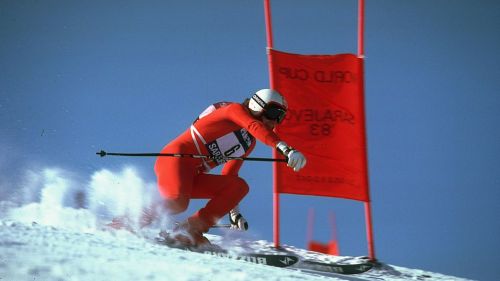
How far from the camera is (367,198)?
6.61 metres

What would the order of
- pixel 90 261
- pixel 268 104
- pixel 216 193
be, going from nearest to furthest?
pixel 90 261, pixel 268 104, pixel 216 193

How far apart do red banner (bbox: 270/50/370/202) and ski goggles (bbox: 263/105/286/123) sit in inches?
54.5

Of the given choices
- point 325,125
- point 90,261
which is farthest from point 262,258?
point 90,261

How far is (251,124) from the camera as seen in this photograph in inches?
191

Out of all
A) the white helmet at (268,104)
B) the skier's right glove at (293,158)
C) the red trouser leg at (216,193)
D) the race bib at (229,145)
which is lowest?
the red trouser leg at (216,193)

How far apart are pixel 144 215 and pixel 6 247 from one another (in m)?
2.58

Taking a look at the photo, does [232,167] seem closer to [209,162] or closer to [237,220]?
[209,162]

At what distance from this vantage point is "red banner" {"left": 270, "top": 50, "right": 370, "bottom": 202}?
6.66 meters

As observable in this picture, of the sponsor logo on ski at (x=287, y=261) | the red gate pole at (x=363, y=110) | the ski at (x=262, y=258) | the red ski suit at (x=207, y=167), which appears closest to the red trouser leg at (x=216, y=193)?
the red ski suit at (x=207, y=167)

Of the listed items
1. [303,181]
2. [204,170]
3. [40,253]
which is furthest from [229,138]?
[40,253]

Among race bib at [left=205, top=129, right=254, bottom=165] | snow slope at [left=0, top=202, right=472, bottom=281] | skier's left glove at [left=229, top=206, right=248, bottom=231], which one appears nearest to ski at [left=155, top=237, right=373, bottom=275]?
skier's left glove at [left=229, top=206, right=248, bottom=231]

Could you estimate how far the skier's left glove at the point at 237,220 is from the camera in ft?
18.6

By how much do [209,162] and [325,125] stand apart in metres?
1.78

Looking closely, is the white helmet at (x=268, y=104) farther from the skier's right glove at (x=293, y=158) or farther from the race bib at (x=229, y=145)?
the skier's right glove at (x=293, y=158)
